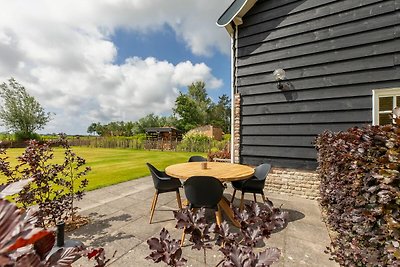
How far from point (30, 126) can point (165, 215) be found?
116ft

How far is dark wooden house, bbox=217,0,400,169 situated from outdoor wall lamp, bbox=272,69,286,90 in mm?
35

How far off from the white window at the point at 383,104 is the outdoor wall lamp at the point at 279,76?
5.81 ft

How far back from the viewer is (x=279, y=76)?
488 cm

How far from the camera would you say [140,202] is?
4434 mm

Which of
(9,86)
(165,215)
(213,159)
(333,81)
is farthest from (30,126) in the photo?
(333,81)

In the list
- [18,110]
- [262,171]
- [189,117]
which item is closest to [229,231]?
[262,171]

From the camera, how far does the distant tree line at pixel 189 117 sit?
119 ft

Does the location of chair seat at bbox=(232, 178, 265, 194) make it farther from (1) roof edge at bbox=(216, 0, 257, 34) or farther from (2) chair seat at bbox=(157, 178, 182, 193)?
(1) roof edge at bbox=(216, 0, 257, 34)

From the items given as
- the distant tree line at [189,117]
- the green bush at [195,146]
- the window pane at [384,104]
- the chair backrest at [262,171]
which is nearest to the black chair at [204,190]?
the chair backrest at [262,171]

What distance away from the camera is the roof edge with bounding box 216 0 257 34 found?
5.18 metres

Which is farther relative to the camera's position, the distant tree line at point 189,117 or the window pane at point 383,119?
the distant tree line at point 189,117

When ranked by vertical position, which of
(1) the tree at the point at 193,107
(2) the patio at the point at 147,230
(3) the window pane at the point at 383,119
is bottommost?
(2) the patio at the point at 147,230

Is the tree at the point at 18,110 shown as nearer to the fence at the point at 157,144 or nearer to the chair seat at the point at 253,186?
the fence at the point at 157,144

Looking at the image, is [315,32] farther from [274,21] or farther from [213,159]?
[213,159]
